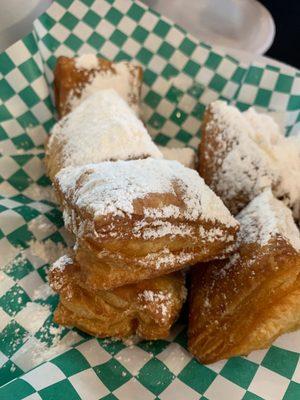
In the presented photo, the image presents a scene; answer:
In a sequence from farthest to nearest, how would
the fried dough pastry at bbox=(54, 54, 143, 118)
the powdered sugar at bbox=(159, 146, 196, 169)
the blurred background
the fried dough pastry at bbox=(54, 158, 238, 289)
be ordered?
the blurred background → the fried dough pastry at bbox=(54, 54, 143, 118) → the powdered sugar at bbox=(159, 146, 196, 169) → the fried dough pastry at bbox=(54, 158, 238, 289)

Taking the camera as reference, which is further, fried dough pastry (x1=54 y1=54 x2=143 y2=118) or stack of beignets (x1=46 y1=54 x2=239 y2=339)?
fried dough pastry (x1=54 y1=54 x2=143 y2=118)

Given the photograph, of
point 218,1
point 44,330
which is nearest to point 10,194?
point 44,330

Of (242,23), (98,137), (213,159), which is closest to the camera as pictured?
(98,137)

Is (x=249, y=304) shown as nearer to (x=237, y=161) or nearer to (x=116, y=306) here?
(x=116, y=306)

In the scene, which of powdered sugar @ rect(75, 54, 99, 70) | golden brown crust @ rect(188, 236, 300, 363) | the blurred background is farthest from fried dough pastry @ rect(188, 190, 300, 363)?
the blurred background

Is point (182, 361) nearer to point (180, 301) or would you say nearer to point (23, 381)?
point (180, 301)

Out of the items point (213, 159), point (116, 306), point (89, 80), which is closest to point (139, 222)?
point (116, 306)

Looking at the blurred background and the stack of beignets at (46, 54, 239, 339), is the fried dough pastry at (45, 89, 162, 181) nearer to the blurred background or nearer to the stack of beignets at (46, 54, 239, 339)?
the stack of beignets at (46, 54, 239, 339)
